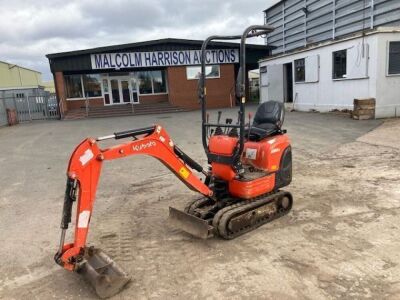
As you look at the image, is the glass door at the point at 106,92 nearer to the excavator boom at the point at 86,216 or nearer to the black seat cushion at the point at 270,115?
the black seat cushion at the point at 270,115

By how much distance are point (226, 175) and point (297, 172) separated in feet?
9.86

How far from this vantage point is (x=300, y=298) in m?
3.16

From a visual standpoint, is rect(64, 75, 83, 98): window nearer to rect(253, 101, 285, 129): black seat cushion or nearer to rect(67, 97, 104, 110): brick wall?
rect(67, 97, 104, 110): brick wall

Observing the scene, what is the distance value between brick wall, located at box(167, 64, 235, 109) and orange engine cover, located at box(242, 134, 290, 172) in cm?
2088

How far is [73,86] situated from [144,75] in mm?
5040

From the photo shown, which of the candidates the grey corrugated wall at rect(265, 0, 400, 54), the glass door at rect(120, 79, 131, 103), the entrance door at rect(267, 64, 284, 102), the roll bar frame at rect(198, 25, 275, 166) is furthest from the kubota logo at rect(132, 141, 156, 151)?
the glass door at rect(120, 79, 131, 103)

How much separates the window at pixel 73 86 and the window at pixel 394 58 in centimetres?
1986

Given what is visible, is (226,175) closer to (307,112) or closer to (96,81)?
(307,112)

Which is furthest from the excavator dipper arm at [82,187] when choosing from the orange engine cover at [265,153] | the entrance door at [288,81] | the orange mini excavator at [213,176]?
the entrance door at [288,81]

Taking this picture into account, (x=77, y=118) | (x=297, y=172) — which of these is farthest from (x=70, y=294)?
(x=77, y=118)

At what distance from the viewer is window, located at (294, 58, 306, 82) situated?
1872 cm

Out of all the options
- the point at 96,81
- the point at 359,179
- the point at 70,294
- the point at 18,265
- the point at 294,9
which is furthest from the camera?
the point at 96,81

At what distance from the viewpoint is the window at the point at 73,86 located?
25984 millimetres

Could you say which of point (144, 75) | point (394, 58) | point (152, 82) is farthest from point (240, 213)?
point (144, 75)
